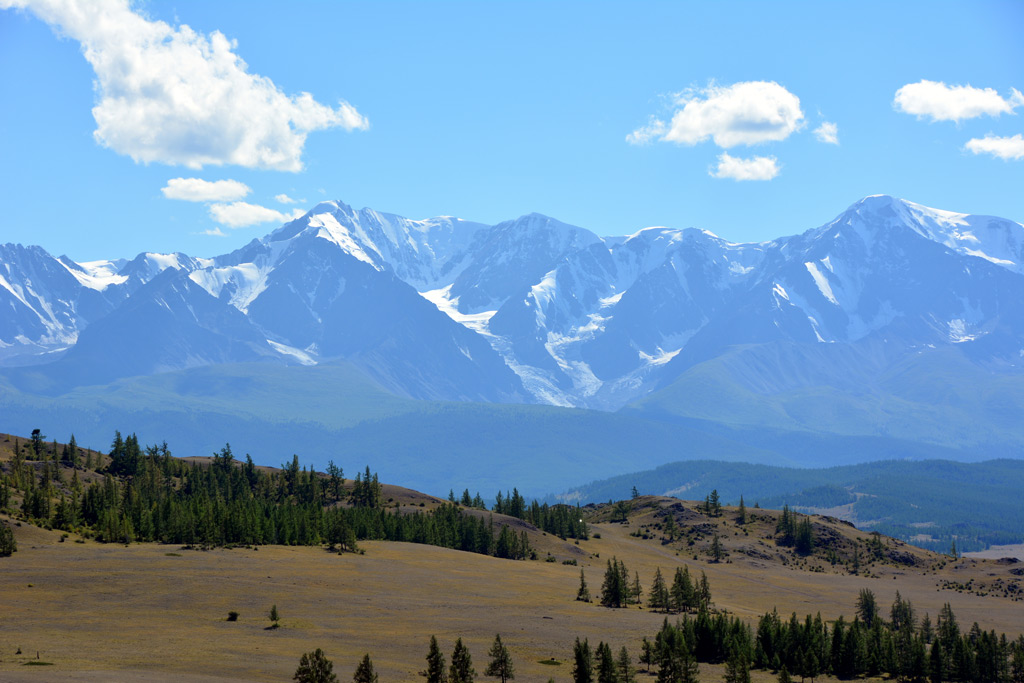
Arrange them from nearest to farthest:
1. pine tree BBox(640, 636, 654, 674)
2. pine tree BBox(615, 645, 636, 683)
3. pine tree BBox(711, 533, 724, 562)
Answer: pine tree BBox(615, 645, 636, 683), pine tree BBox(640, 636, 654, 674), pine tree BBox(711, 533, 724, 562)

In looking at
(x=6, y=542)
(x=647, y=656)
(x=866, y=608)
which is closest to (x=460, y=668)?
(x=647, y=656)

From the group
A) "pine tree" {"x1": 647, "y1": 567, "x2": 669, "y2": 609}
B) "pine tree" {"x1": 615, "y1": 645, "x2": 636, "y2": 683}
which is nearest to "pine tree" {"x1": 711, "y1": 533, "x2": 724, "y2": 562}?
"pine tree" {"x1": 647, "y1": 567, "x2": 669, "y2": 609}

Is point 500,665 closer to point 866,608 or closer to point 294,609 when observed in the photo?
point 294,609

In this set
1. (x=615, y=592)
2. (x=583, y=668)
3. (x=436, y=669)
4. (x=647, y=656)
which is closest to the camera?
(x=436, y=669)

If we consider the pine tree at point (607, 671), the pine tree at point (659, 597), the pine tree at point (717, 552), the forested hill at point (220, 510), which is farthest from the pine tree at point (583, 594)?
the pine tree at point (717, 552)

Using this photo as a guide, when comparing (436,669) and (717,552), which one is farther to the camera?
(717,552)

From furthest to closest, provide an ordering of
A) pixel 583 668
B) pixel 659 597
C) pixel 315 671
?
pixel 659 597, pixel 583 668, pixel 315 671

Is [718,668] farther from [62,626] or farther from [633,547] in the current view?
[633,547]

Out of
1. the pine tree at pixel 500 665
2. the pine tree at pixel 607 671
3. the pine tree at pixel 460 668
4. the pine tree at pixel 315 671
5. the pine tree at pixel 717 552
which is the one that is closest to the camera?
the pine tree at pixel 315 671

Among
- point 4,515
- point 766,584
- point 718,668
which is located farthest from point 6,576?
point 766,584

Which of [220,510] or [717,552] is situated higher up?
[220,510]

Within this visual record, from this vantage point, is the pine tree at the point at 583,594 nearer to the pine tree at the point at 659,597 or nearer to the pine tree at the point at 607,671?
the pine tree at the point at 659,597

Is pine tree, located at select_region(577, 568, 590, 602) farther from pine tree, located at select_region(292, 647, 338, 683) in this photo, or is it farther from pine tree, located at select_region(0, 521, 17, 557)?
pine tree, located at select_region(0, 521, 17, 557)

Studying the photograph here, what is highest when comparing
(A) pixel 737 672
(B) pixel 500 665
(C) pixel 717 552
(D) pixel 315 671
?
(C) pixel 717 552
